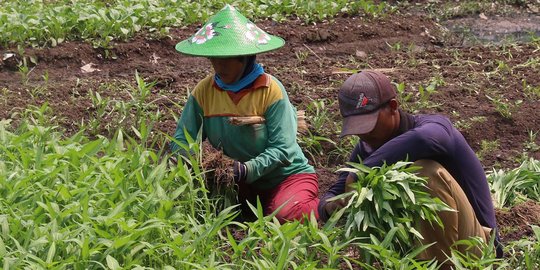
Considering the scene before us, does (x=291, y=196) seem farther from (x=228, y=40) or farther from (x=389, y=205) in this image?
(x=389, y=205)

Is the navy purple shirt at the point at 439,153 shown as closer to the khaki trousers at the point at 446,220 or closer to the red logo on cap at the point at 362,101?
the khaki trousers at the point at 446,220

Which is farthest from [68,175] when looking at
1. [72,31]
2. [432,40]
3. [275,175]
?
[432,40]

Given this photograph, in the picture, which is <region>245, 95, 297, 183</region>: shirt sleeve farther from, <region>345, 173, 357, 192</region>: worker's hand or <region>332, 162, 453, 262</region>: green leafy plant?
<region>332, 162, 453, 262</region>: green leafy plant

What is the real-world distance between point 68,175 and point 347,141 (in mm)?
1996

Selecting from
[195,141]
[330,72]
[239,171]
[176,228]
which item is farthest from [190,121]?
[330,72]

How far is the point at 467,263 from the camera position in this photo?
389 cm

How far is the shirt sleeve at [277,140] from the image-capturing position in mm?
4914

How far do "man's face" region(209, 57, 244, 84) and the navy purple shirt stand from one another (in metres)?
0.87

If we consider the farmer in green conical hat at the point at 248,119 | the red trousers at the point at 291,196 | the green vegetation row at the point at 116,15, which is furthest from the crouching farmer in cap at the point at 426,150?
the green vegetation row at the point at 116,15

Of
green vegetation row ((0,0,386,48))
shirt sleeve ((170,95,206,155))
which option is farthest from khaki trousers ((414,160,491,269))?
green vegetation row ((0,0,386,48))

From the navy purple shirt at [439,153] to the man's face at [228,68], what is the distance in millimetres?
872

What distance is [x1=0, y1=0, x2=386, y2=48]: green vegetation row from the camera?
7.94 metres

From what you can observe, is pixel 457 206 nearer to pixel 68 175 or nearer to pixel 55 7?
pixel 68 175

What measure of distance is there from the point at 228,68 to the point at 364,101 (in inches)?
42.2
